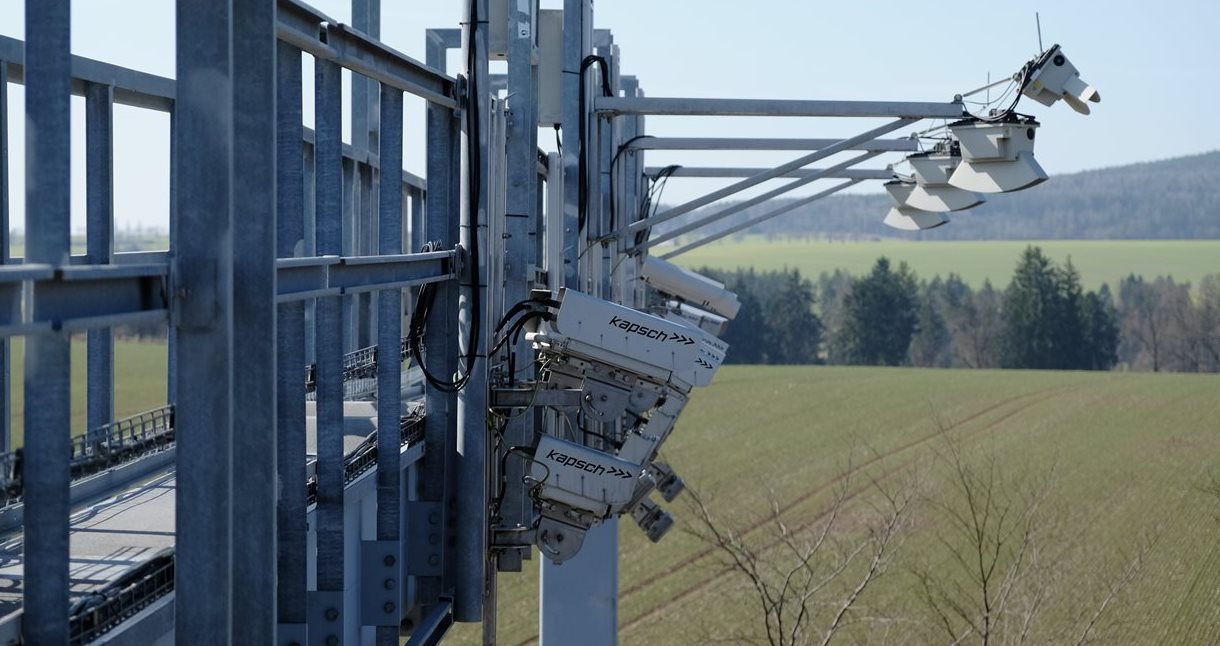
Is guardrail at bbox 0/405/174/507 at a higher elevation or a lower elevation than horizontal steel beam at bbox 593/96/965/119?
lower

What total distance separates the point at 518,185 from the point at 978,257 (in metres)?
157

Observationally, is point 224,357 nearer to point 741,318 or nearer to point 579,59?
point 579,59

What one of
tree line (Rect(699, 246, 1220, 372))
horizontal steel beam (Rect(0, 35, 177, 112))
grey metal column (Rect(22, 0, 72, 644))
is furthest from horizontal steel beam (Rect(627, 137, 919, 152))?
tree line (Rect(699, 246, 1220, 372))

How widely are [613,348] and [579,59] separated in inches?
98.7

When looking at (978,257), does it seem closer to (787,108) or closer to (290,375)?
(787,108)

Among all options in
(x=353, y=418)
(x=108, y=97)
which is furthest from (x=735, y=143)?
(x=108, y=97)

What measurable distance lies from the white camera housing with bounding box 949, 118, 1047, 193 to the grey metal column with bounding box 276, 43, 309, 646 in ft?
15.5

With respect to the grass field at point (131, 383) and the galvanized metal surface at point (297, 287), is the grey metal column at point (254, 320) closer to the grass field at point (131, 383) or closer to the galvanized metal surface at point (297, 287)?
the galvanized metal surface at point (297, 287)

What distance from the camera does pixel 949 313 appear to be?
327ft

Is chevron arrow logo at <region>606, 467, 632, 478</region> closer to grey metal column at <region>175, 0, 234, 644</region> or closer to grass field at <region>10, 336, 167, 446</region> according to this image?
grey metal column at <region>175, 0, 234, 644</region>

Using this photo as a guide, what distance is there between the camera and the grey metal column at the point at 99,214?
6.77 meters

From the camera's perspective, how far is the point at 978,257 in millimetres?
161250

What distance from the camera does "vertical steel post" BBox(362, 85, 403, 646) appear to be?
6.46m

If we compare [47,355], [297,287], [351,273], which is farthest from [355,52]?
[47,355]
